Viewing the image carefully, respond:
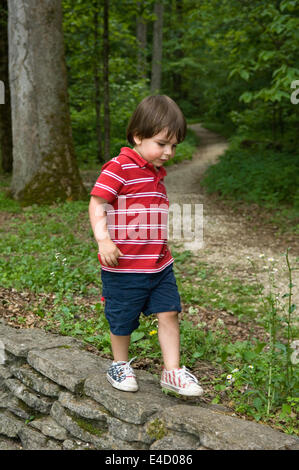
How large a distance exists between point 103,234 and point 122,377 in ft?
2.96

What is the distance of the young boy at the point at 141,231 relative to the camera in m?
2.46

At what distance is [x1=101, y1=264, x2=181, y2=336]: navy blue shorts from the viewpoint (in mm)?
2549

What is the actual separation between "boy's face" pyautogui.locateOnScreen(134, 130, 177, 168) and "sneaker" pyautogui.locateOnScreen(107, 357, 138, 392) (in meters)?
1.26

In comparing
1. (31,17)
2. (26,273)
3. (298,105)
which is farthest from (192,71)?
(26,273)

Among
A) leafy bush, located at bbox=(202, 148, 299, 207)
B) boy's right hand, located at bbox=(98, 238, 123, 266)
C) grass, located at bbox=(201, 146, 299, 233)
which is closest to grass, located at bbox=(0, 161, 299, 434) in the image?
boy's right hand, located at bbox=(98, 238, 123, 266)

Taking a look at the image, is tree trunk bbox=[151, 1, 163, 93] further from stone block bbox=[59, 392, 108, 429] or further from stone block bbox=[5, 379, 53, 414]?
stone block bbox=[59, 392, 108, 429]

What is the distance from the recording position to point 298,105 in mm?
10109

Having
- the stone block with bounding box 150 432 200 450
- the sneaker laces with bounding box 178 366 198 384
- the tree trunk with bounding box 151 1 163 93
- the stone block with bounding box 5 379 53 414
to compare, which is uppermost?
the tree trunk with bounding box 151 1 163 93

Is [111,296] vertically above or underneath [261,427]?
above

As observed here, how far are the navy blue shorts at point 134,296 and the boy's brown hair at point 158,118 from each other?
80cm

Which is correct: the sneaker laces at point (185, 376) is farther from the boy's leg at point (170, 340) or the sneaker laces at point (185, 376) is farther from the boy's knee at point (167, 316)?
the boy's knee at point (167, 316)

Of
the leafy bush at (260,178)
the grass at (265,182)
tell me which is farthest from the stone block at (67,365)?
the leafy bush at (260,178)
